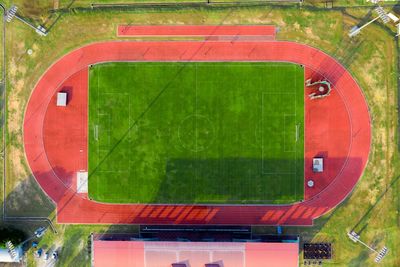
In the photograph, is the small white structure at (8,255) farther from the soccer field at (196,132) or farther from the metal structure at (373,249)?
the metal structure at (373,249)

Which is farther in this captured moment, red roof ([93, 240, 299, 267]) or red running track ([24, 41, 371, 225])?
red running track ([24, 41, 371, 225])

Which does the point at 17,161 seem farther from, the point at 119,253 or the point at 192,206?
the point at 192,206

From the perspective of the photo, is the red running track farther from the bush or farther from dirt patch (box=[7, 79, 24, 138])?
the bush

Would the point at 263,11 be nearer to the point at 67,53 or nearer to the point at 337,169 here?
the point at 337,169

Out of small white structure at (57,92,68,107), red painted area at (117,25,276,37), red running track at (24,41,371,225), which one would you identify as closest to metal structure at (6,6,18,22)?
red running track at (24,41,371,225)

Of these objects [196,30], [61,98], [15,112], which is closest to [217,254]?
[61,98]

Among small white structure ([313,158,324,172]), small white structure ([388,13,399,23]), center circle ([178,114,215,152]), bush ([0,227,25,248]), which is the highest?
small white structure ([388,13,399,23])

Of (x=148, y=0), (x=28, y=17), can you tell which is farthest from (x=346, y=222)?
(x=28, y=17)

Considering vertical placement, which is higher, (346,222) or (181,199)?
(181,199)
